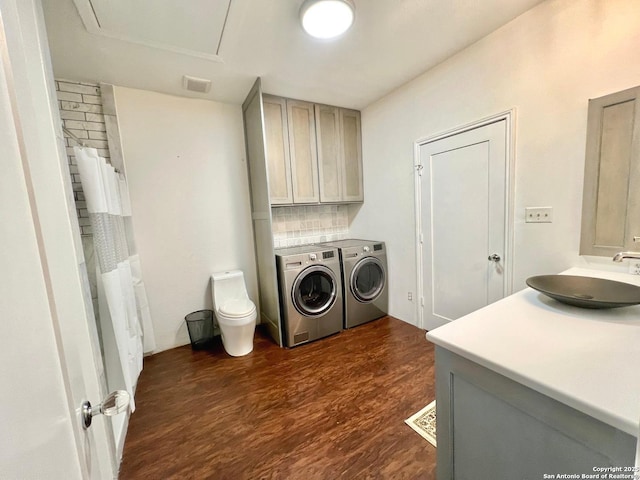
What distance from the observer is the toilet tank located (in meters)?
2.74

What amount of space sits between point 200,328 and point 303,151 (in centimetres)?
222

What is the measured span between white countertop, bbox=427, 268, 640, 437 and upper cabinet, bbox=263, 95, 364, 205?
7.21ft

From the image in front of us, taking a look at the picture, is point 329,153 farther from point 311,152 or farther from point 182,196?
point 182,196

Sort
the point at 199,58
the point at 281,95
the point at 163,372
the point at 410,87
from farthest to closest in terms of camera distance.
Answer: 1. the point at 281,95
2. the point at 410,87
3. the point at 163,372
4. the point at 199,58

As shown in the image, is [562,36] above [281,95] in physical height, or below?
below

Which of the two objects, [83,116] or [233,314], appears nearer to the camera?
[83,116]

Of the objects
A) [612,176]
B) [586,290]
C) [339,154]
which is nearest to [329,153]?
[339,154]

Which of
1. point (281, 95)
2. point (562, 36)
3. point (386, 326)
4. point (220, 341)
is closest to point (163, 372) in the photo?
point (220, 341)

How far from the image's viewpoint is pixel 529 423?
73 centimetres

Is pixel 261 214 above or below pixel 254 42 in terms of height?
below

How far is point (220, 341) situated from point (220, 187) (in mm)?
1697

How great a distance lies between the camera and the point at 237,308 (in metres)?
2.47

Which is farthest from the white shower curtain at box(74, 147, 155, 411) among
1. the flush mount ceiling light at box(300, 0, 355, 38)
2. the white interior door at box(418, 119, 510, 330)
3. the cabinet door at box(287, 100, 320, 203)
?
the white interior door at box(418, 119, 510, 330)

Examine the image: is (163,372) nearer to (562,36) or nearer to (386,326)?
(386,326)
